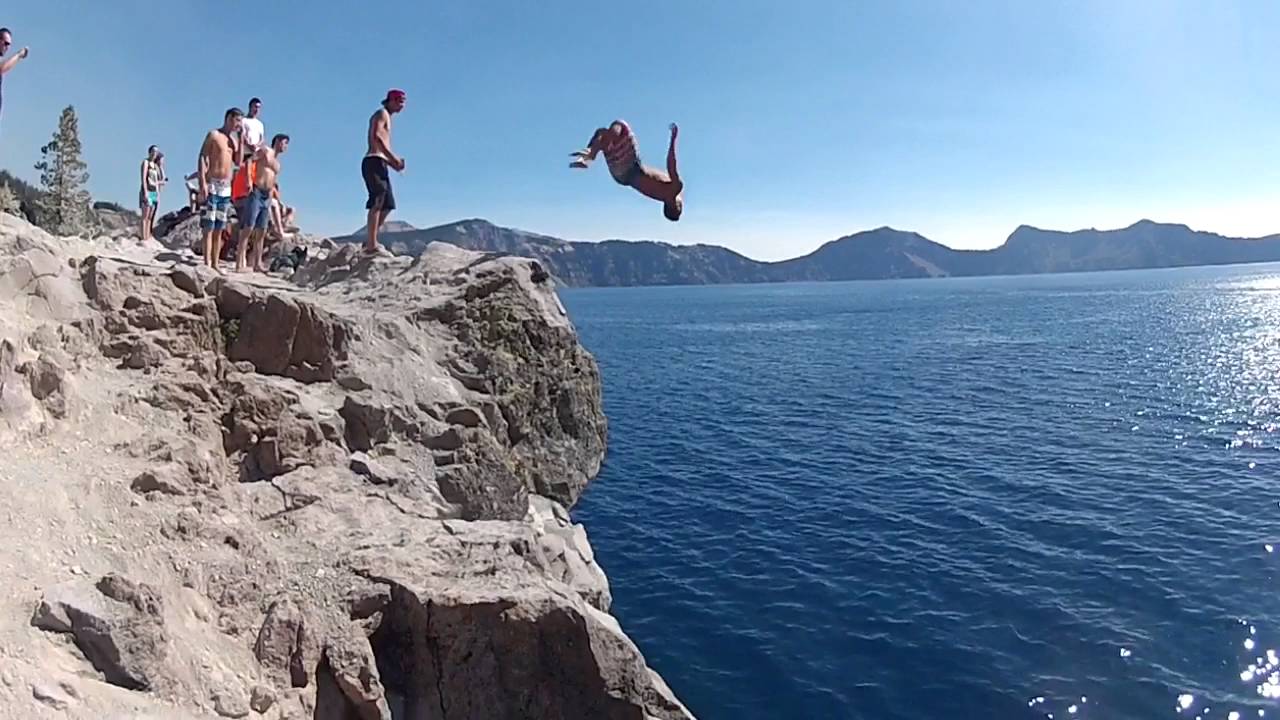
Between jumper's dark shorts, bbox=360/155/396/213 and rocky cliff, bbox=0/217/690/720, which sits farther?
jumper's dark shorts, bbox=360/155/396/213

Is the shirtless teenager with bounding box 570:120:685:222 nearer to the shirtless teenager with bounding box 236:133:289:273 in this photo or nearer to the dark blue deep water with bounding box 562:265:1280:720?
the shirtless teenager with bounding box 236:133:289:273

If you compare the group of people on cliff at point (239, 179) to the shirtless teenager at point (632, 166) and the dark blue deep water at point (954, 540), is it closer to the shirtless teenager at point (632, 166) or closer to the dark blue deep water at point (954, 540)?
the shirtless teenager at point (632, 166)

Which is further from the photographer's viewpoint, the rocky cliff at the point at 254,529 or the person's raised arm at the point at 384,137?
the person's raised arm at the point at 384,137

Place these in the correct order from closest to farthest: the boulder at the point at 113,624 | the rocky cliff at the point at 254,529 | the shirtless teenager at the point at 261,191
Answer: the boulder at the point at 113,624 → the rocky cliff at the point at 254,529 → the shirtless teenager at the point at 261,191

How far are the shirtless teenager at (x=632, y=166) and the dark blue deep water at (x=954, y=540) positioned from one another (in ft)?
32.7

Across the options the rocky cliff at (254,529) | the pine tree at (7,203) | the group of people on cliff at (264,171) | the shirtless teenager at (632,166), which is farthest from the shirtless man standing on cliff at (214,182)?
the shirtless teenager at (632,166)

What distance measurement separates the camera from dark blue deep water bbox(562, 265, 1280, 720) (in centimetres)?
1596

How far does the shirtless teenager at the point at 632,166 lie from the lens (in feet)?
41.4

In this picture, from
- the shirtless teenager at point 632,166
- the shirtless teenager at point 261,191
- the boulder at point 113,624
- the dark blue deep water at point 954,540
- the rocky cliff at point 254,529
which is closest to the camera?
the boulder at point 113,624

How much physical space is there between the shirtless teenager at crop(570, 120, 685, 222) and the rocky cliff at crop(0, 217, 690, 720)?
4.58m

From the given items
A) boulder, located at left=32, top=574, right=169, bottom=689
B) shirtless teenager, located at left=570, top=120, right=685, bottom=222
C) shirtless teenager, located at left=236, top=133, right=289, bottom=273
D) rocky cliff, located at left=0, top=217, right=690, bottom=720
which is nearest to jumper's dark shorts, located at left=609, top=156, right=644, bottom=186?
shirtless teenager, located at left=570, top=120, right=685, bottom=222

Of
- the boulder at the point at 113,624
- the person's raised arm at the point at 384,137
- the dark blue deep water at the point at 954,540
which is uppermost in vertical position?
the person's raised arm at the point at 384,137

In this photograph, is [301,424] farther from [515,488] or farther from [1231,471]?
[1231,471]

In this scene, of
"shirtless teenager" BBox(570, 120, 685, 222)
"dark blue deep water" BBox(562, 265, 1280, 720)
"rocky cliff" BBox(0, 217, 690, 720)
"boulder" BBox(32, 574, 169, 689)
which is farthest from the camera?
"dark blue deep water" BBox(562, 265, 1280, 720)
